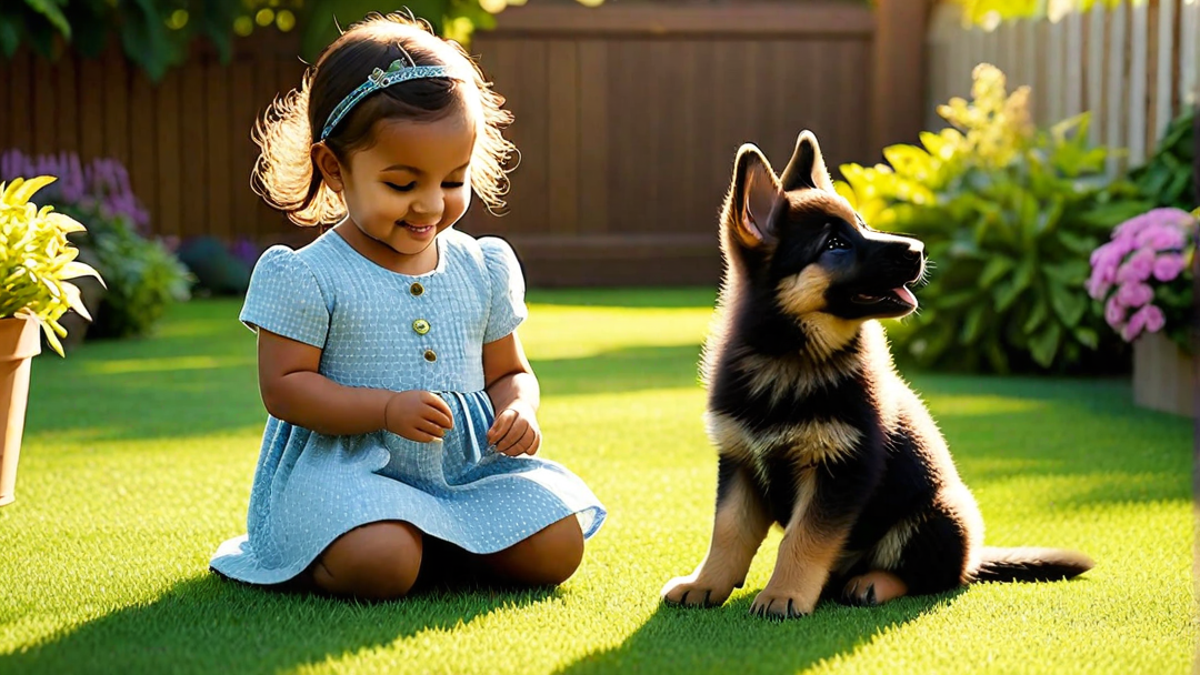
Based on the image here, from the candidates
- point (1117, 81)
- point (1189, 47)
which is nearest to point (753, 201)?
point (1189, 47)

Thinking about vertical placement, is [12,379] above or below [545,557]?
above

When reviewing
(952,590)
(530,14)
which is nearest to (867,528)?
(952,590)

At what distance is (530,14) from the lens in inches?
510

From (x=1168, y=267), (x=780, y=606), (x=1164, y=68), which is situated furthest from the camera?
(x=1164, y=68)

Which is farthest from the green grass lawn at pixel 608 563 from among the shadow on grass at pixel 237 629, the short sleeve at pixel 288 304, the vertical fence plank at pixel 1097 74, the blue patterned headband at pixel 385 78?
the vertical fence plank at pixel 1097 74

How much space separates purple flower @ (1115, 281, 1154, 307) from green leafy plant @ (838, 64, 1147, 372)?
41.9 inches

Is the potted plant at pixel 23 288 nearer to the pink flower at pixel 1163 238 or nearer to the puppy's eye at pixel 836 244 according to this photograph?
the puppy's eye at pixel 836 244

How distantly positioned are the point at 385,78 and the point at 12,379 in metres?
1.54

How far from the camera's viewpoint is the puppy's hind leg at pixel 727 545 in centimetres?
312

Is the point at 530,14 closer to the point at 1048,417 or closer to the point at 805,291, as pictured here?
the point at 1048,417

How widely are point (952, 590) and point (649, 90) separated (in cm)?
1041

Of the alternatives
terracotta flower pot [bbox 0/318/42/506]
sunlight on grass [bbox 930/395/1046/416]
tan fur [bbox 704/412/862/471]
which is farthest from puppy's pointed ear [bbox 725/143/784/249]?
sunlight on grass [bbox 930/395/1046/416]

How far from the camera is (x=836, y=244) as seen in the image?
9.97 ft

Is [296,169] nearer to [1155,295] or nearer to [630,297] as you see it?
[1155,295]
